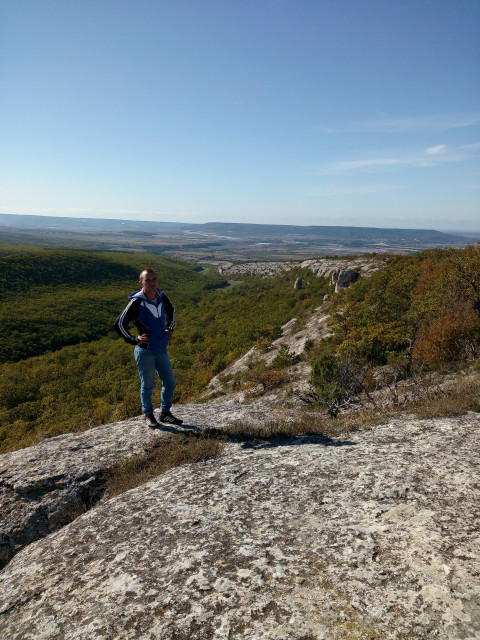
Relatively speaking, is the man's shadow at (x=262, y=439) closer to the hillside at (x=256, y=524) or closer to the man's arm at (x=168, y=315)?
the hillside at (x=256, y=524)

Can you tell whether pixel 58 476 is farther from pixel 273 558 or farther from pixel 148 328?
pixel 273 558

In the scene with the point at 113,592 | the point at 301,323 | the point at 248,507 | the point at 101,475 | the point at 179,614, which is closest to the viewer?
the point at 179,614

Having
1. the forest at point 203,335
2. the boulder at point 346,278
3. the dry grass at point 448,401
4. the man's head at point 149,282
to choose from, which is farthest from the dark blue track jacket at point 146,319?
the boulder at point 346,278

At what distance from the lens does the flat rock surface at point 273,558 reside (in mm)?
2918

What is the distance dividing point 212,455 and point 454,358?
10624mm

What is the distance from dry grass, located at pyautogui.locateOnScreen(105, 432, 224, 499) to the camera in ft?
19.3

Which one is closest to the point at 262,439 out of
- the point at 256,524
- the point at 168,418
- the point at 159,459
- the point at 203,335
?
the point at 159,459

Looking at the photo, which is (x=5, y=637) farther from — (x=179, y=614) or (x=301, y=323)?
(x=301, y=323)

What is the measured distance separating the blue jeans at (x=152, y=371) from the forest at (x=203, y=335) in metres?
3.81

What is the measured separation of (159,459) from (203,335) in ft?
A: 134

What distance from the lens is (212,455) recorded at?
255 inches

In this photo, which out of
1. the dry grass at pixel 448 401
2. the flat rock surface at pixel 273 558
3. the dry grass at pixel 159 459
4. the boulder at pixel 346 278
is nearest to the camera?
the flat rock surface at pixel 273 558

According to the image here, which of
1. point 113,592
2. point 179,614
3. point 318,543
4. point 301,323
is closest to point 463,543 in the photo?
point 318,543

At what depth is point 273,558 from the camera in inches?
144
